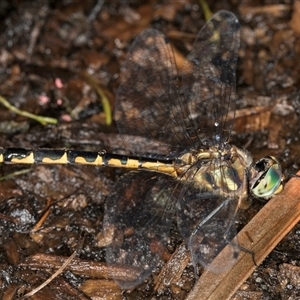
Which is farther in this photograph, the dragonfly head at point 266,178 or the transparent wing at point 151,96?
the transparent wing at point 151,96

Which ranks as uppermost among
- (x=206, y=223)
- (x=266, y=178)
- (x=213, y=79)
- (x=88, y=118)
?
(x=213, y=79)

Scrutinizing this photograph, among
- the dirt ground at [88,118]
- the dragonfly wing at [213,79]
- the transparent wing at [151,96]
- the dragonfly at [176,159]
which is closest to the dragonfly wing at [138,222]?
the dragonfly at [176,159]

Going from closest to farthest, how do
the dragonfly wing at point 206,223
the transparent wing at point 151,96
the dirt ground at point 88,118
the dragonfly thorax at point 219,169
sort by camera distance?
1. the dragonfly wing at point 206,223
2. the dirt ground at point 88,118
3. the dragonfly thorax at point 219,169
4. the transparent wing at point 151,96

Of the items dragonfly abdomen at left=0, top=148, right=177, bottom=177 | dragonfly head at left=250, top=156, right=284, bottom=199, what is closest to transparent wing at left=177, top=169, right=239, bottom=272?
dragonfly head at left=250, top=156, right=284, bottom=199

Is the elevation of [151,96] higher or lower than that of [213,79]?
lower

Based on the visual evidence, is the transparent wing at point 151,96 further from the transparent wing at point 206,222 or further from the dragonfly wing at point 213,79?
the transparent wing at point 206,222

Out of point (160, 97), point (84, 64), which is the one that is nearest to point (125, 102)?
point (160, 97)

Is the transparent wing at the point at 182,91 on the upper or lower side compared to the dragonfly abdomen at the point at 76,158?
upper

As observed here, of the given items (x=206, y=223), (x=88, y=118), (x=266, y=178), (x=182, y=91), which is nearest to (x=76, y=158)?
(x=88, y=118)

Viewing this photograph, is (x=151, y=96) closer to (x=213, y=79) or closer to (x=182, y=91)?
(x=182, y=91)
